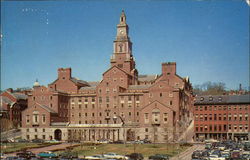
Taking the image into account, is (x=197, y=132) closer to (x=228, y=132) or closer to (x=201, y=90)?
(x=228, y=132)

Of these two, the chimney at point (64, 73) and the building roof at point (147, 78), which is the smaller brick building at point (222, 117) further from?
the chimney at point (64, 73)

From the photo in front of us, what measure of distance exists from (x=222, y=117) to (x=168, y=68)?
14638 millimetres

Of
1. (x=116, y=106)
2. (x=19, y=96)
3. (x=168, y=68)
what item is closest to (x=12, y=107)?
(x=19, y=96)

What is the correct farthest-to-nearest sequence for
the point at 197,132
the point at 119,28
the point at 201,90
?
the point at 201,90 → the point at 119,28 → the point at 197,132

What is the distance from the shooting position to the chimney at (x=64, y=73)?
3164 inches

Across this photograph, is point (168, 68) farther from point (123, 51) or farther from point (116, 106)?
point (123, 51)

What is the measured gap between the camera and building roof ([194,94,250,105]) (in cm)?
7119

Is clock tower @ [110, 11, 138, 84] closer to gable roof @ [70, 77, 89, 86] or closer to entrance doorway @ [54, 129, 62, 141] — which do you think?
gable roof @ [70, 77, 89, 86]

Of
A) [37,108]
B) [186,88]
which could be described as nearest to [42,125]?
[37,108]

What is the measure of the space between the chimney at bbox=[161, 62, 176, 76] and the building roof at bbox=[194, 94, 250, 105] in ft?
27.0

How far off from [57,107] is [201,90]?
48876mm

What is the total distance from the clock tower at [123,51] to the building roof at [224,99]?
1645 cm

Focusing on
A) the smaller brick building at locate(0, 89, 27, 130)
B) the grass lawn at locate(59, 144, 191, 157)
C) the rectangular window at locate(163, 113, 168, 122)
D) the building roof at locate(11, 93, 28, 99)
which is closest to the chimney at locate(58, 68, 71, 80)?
the smaller brick building at locate(0, 89, 27, 130)

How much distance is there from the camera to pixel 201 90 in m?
107
